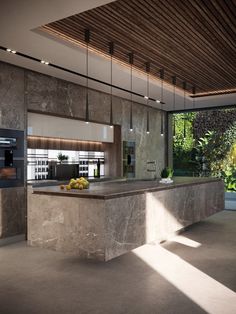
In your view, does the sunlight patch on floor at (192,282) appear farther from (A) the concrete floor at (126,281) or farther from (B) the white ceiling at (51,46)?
(B) the white ceiling at (51,46)

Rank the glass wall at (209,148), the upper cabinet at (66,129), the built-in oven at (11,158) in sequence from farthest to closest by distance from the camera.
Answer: the glass wall at (209,148), the upper cabinet at (66,129), the built-in oven at (11,158)

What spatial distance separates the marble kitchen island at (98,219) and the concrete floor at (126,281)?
0.87ft

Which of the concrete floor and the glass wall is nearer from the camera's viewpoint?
the concrete floor

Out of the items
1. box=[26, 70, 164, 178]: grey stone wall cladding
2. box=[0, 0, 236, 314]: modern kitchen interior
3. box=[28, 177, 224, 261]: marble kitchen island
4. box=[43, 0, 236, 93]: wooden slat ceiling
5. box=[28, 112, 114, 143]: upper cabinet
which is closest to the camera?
box=[0, 0, 236, 314]: modern kitchen interior

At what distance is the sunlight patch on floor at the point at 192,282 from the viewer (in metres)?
3.02

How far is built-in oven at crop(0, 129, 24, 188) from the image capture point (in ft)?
17.0

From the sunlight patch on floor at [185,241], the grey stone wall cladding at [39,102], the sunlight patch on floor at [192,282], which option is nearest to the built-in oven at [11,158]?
the grey stone wall cladding at [39,102]

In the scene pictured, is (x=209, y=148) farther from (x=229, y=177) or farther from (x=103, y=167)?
(x=103, y=167)

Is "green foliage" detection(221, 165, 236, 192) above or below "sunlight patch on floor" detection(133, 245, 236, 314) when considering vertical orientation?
above

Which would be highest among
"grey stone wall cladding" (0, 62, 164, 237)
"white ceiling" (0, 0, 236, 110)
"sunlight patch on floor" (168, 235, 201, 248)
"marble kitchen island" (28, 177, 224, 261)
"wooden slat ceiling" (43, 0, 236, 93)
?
"wooden slat ceiling" (43, 0, 236, 93)

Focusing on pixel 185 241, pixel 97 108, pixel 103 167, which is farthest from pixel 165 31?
pixel 103 167

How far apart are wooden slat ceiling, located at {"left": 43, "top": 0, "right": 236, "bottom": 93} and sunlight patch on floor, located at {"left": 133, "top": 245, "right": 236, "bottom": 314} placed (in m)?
3.08

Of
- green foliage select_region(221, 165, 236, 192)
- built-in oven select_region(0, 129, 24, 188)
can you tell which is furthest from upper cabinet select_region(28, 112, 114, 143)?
green foliage select_region(221, 165, 236, 192)

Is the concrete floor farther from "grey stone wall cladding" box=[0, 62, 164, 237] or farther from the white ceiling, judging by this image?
the white ceiling
